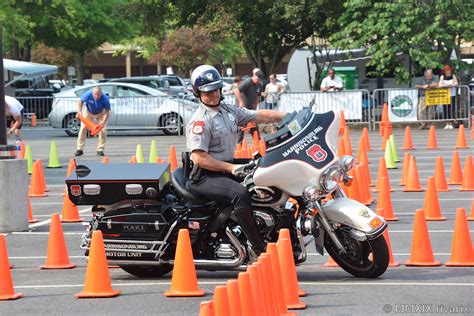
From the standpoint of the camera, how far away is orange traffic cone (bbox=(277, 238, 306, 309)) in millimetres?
8539

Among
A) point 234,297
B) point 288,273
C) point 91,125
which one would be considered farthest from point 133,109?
point 234,297

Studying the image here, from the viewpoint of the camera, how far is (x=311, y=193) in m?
9.41

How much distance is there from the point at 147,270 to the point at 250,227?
133 cm

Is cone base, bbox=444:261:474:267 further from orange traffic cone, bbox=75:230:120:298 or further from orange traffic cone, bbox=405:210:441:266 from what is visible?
orange traffic cone, bbox=75:230:120:298

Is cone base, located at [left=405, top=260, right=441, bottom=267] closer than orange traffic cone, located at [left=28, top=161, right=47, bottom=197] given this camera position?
Yes

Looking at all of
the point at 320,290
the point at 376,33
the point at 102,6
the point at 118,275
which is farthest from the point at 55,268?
the point at 102,6

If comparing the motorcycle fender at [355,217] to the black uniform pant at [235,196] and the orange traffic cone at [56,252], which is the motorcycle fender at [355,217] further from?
the orange traffic cone at [56,252]

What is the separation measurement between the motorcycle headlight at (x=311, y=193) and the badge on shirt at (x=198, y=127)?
42.9 inches

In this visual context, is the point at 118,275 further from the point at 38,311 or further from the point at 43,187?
the point at 43,187

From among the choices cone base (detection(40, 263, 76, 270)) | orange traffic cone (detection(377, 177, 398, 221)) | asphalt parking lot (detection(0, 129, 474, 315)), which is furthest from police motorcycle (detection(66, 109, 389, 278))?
orange traffic cone (detection(377, 177, 398, 221))

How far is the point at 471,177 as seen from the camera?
672 inches

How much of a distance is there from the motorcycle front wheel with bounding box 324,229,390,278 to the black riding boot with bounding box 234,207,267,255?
0.58 meters

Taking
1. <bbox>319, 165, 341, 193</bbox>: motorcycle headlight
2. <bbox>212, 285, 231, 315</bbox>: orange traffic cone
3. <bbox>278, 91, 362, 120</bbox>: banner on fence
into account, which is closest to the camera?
<bbox>212, 285, 231, 315</bbox>: orange traffic cone

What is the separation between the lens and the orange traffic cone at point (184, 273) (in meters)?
9.23
